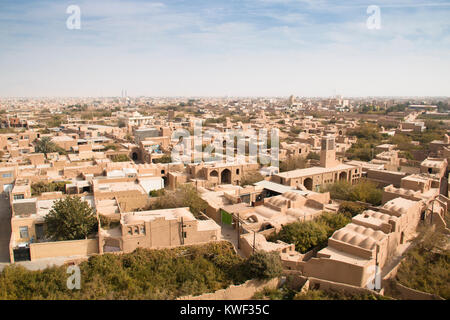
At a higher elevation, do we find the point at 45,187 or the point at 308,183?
the point at 45,187

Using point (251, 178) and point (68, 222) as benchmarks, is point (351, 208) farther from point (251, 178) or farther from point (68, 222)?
point (68, 222)

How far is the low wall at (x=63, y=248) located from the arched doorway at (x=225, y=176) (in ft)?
43.4

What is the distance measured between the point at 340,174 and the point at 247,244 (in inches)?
584

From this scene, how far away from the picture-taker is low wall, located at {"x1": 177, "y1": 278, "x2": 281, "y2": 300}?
11156 millimetres

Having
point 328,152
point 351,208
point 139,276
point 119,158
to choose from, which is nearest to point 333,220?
point 351,208

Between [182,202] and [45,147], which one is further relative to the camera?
[45,147]

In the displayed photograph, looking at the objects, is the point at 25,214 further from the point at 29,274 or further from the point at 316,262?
the point at 316,262

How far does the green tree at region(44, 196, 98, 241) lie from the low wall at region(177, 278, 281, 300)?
5.98 meters

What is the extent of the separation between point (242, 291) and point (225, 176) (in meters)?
14.8

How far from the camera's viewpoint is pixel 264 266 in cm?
1220
